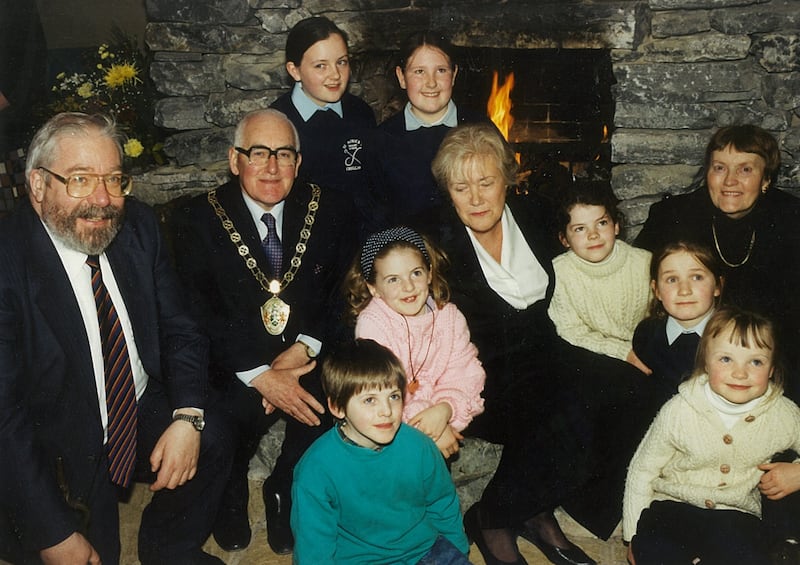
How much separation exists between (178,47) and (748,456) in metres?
3.15

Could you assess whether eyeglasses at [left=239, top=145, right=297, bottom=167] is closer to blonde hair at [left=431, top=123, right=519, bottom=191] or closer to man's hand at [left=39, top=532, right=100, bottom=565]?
blonde hair at [left=431, top=123, right=519, bottom=191]

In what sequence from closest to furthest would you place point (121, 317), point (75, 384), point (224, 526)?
1. point (75, 384)
2. point (121, 317)
3. point (224, 526)

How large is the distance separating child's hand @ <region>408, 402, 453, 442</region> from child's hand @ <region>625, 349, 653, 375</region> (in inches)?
29.7

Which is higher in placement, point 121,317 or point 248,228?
point 248,228

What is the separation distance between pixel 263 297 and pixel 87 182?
33.0 inches

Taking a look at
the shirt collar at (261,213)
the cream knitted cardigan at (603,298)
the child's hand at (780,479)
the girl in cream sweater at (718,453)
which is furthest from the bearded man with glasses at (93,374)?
the child's hand at (780,479)

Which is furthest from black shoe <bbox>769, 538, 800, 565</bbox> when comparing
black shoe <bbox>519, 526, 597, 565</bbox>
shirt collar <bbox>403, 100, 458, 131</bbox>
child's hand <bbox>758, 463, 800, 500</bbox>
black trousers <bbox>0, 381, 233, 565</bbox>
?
shirt collar <bbox>403, 100, 458, 131</bbox>

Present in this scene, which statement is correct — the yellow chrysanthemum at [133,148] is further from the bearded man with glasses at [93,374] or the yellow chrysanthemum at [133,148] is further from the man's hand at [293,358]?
the man's hand at [293,358]

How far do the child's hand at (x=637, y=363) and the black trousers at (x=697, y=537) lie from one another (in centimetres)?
51

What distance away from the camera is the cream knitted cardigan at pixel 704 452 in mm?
2324

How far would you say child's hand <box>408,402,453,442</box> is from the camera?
252 centimetres

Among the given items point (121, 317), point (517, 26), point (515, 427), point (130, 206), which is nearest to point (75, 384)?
point (121, 317)

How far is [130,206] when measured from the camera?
2.57 m

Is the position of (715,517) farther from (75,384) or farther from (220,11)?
(220,11)
